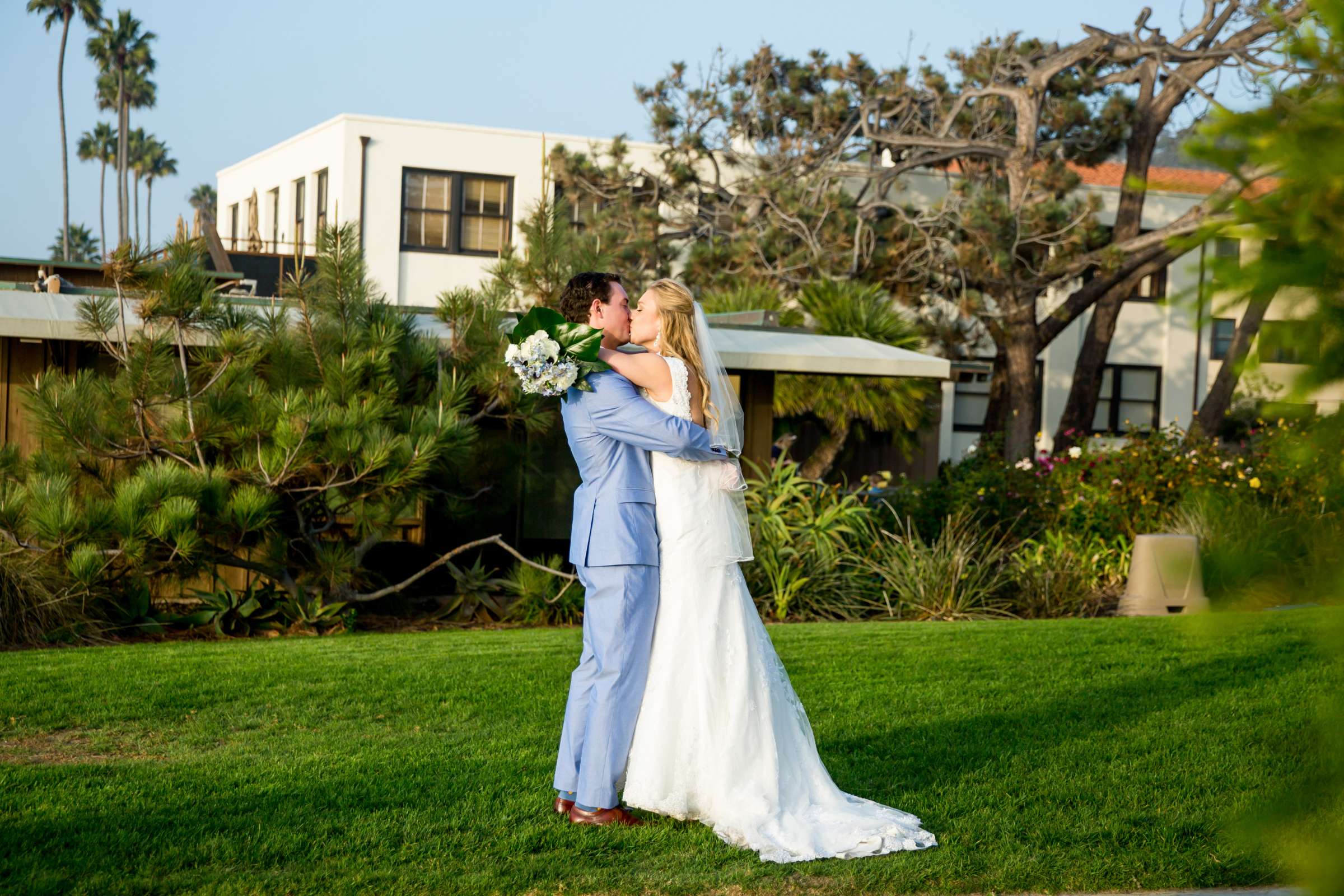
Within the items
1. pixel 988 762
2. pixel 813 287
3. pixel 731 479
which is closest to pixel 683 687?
pixel 731 479

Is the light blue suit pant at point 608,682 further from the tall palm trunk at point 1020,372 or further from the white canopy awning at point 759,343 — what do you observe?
the tall palm trunk at point 1020,372

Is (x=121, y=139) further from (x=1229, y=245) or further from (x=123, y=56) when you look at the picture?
(x=1229, y=245)

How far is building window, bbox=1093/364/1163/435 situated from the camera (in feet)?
93.0

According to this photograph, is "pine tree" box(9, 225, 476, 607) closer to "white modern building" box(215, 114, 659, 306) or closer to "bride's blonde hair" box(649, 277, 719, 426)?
"bride's blonde hair" box(649, 277, 719, 426)

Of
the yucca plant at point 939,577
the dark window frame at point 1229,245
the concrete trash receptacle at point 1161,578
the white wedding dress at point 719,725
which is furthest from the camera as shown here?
Result: the yucca plant at point 939,577

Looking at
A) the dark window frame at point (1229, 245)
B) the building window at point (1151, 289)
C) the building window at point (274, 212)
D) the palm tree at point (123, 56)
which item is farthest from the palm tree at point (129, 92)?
the dark window frame at point (1229, 245)

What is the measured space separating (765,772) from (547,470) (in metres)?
7.35

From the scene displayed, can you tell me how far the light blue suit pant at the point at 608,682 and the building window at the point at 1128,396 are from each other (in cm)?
2539

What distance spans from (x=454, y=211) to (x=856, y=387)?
40.1 feet

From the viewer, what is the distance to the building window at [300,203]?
2838cm

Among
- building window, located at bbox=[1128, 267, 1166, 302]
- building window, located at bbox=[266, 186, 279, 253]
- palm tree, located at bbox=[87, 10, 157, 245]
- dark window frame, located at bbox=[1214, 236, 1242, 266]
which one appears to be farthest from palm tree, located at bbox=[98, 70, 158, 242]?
dark window frame, located at bbox=[1214, 236, 1242, 266]

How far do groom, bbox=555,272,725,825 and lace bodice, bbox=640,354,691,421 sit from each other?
7 cm

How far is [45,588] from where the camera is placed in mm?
8766

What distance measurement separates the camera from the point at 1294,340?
4.65 ft
